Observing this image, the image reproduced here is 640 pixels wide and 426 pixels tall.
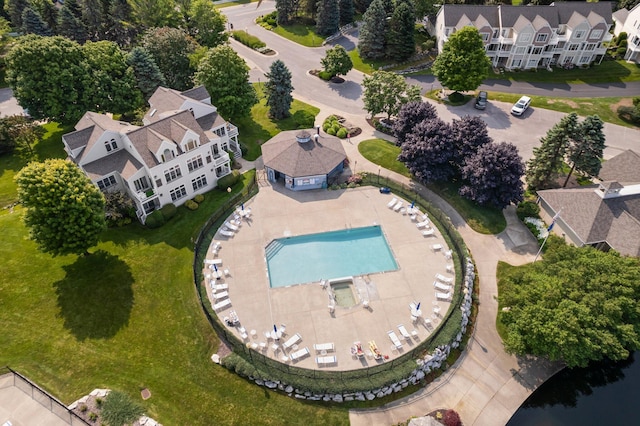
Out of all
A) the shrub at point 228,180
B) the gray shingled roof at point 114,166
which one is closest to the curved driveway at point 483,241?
the shrub at point 228,180

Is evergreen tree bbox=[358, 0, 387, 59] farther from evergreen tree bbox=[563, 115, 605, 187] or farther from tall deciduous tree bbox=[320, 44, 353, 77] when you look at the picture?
evergreen tree bbox=[563, 115, 605, 187]

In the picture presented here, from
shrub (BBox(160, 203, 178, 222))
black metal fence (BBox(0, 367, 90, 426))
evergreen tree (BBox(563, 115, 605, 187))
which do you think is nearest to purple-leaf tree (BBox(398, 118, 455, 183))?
evergreen tree (BBox(563, 115, 605, 187))

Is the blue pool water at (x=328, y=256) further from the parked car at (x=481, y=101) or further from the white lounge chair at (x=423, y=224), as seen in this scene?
the parked car at (x=481, y=101)

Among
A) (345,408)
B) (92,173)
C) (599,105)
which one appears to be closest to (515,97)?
(599,105)

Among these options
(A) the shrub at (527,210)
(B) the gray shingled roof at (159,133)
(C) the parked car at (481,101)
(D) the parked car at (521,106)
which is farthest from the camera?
(C) the parked car at (481,101)

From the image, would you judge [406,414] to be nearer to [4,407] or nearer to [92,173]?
[4,407]

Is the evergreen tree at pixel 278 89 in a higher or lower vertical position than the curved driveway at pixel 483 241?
higher
